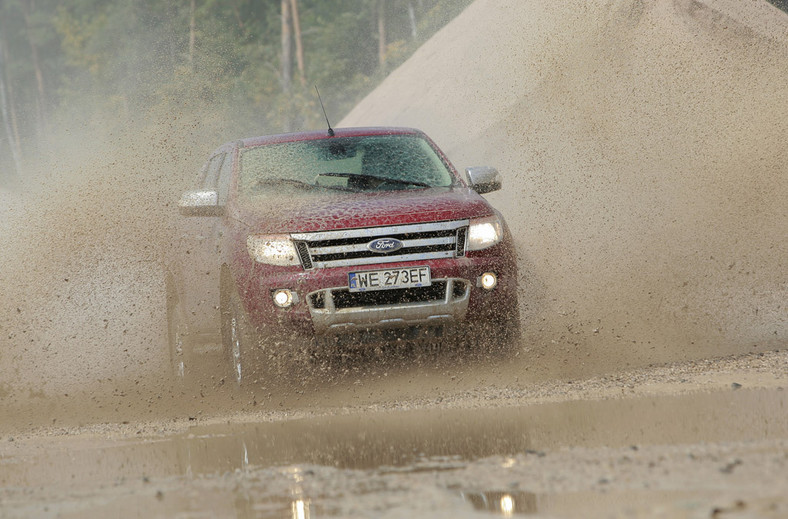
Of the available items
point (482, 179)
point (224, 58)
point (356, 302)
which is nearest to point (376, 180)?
point (482, 179)

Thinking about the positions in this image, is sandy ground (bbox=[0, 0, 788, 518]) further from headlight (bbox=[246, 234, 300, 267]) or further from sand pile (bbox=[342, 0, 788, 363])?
headlight (bbox=[246, 234, 300, 267])

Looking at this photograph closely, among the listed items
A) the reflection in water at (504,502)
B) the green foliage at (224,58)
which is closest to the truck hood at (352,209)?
the reflection in water at (504,502)

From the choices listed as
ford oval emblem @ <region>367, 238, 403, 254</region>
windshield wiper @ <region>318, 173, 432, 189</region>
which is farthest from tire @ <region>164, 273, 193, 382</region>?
ford oval emblem @ <region>367, 238, 403, 254</region>

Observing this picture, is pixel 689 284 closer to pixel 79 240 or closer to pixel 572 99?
A: pixel 79 240

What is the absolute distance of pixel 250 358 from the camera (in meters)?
7.30

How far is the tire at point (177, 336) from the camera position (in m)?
8.73

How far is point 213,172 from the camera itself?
30.4 feet

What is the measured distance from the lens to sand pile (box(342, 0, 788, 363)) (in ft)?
31.6

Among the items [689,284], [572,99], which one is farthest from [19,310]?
[572,99]

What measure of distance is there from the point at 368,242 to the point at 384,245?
0.33ft

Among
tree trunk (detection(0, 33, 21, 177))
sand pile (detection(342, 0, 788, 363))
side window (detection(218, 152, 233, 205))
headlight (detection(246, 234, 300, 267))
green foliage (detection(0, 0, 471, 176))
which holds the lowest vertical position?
tree trunk (detection(0, 33, 21, 177))

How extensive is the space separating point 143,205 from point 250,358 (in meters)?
5.14

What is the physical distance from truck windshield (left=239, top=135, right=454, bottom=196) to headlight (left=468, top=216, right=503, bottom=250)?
2.71ft

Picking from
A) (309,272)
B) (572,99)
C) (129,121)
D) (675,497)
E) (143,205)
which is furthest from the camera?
(129,121)
